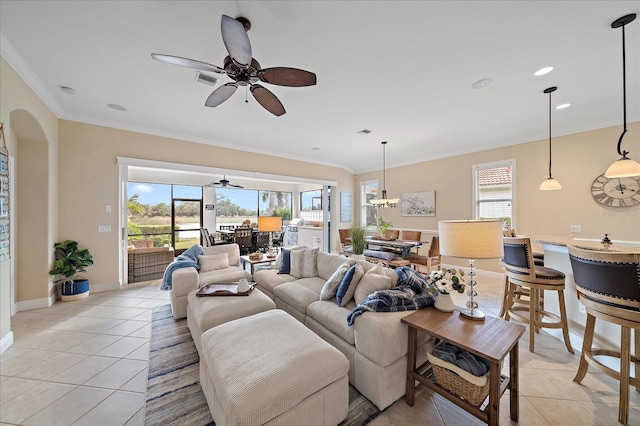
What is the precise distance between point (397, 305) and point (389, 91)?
8.65ft

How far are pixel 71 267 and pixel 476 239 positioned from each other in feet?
17.7

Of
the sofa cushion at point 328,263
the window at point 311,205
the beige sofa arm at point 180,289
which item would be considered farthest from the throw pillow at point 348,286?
the window at point 311,205

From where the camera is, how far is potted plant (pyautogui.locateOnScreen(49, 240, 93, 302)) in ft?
11.5

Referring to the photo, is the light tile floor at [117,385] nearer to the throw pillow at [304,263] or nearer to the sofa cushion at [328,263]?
the sofa cushion at [328,263]

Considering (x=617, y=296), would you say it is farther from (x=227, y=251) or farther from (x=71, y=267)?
(x=71, y=267)

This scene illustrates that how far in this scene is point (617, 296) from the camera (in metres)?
1.53

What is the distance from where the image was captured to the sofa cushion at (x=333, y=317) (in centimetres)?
190

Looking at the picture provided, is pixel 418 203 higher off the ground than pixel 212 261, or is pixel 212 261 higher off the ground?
pixel 418 203

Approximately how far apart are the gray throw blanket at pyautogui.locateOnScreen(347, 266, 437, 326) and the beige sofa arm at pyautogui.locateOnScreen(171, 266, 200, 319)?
2.27m

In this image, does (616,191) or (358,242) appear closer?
(616,191)

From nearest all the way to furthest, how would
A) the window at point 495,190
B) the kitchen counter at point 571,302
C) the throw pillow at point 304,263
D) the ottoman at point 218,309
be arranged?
the kitchen counter at point 571,302, the ottoman at point 218,309, the throw pillow at point 304,263, the window at point 495,190

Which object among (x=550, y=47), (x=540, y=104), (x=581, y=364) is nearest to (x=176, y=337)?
(x=581, y=364)

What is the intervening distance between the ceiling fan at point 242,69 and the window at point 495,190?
5.01 m

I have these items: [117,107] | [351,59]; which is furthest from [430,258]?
[117,107]
